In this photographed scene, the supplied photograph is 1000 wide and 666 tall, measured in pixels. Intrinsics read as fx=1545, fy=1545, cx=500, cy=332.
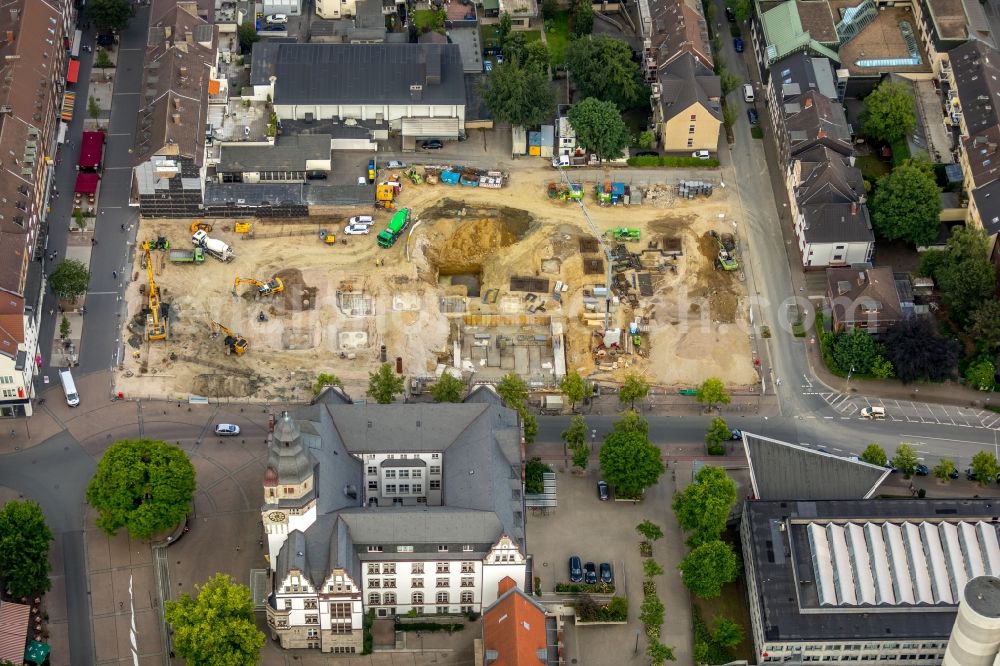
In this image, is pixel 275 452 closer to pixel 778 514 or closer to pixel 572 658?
pixel 572 658

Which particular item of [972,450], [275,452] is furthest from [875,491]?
[275,452]

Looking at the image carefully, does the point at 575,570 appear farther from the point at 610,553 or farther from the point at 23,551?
the point at 23,551

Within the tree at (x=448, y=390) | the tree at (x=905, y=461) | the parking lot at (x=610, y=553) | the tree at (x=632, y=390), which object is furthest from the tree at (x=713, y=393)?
the tree at (x=448, y=390)

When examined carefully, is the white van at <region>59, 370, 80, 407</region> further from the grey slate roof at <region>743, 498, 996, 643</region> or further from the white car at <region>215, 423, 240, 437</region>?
the grey slate roof at <region>743, 498, 996, 643</region>

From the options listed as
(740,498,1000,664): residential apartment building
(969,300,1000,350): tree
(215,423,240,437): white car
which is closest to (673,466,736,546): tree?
(740,498,1000,664): residential apartment building

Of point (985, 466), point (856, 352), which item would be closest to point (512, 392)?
point (856, 352)

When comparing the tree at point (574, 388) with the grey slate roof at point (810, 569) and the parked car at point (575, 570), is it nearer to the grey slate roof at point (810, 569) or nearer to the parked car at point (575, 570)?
the parked car at point (575, 570)
